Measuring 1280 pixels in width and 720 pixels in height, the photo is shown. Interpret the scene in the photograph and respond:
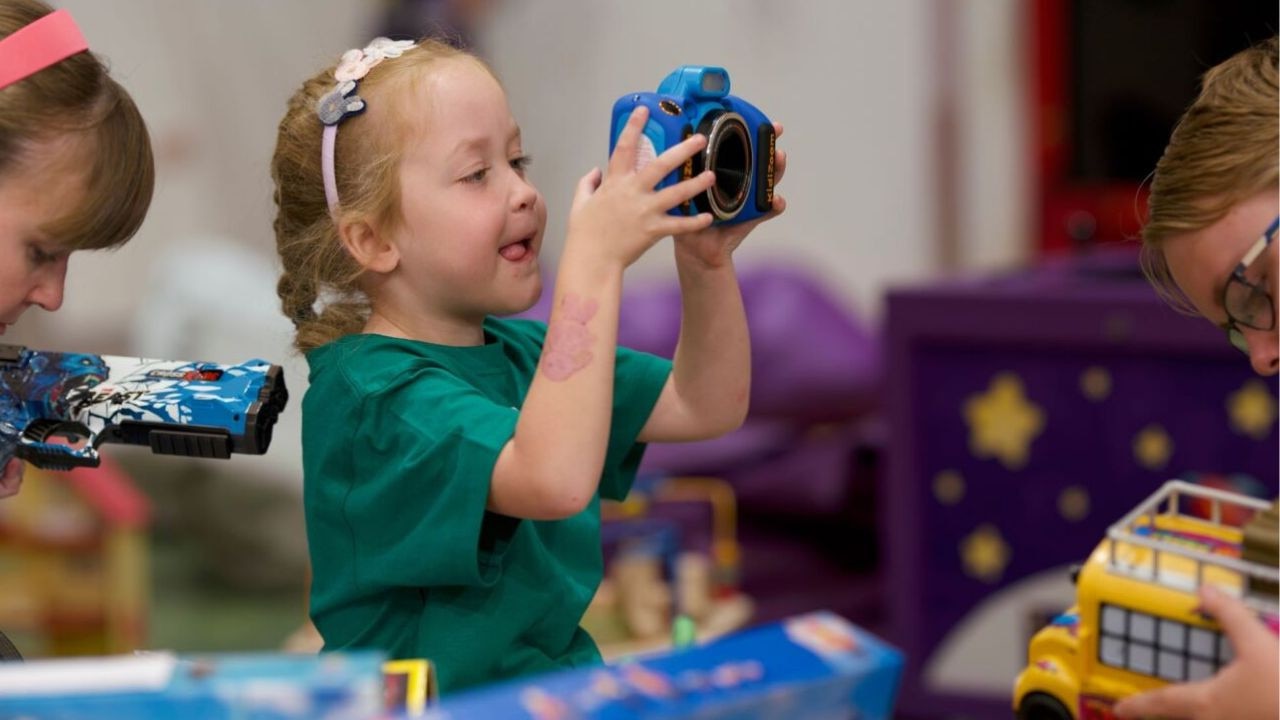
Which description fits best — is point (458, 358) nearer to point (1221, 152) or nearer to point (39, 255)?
point (39, 255)

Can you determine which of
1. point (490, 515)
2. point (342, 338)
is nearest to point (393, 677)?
point (490, 515)

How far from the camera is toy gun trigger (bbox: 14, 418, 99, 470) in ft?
3.29

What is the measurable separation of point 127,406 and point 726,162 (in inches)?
15.7

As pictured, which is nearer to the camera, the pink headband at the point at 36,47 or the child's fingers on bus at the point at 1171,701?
the child's fingers on bus at the point at 1171,701

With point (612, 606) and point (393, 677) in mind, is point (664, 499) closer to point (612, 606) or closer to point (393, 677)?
point (612, 606)

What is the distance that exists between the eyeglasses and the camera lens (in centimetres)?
29

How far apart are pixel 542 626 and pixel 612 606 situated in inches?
41.7

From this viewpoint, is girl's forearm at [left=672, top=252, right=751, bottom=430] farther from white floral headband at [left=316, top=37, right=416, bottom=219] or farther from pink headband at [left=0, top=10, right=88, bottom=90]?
pink headband at [left=0, top=10, right=88, bottom=90]

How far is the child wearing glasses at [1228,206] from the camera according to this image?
860 millimetres

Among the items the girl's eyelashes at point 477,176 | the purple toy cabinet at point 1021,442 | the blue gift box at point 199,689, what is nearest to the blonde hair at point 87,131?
the girl's eyelashes at point 477,176

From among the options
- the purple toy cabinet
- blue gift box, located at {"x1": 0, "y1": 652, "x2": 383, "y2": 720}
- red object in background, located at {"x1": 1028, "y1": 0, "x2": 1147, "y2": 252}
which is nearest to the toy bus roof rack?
blue gift box, located at {"x1": 0, "y1": 652, "x2": 383, "y2": 720}

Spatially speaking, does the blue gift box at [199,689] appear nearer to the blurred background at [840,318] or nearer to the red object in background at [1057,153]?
the blurred background at [840,318]

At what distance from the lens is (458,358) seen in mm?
1044

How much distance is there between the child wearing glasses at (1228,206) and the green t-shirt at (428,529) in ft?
1.21
